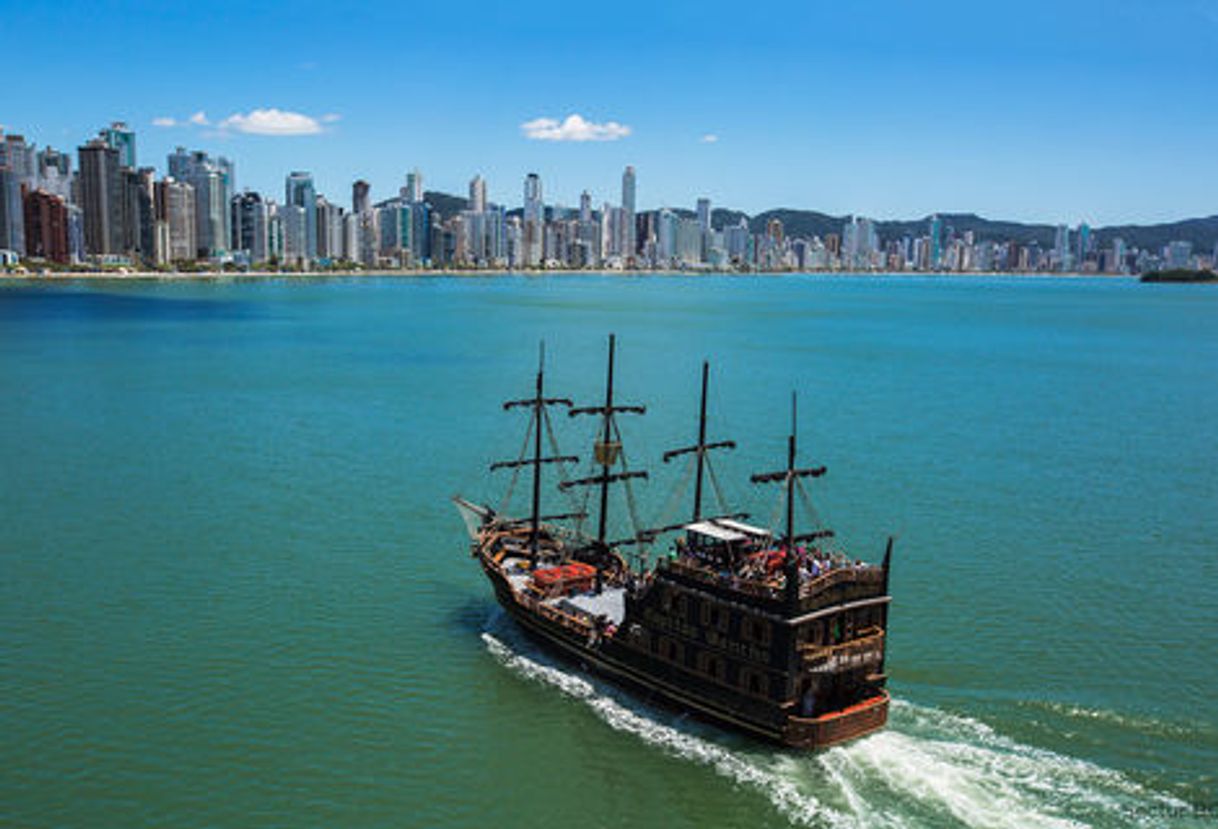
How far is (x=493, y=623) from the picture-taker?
34938 mm

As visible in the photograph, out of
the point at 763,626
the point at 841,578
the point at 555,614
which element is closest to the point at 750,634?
the point at 763,626

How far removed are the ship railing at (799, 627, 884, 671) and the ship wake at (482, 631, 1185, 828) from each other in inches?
81.8

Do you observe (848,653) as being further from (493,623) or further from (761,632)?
(493,623)

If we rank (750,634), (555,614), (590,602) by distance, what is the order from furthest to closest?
(590,602)
(555,614)
(750,634)

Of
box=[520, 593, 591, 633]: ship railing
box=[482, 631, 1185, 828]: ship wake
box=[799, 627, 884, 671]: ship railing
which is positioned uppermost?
box=[799, 627, 884, 671]: ship railing

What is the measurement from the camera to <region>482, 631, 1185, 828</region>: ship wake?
23.5m

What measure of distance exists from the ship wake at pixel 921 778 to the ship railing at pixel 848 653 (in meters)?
2.08

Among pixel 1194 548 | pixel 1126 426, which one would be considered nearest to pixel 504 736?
pixel 1194 548

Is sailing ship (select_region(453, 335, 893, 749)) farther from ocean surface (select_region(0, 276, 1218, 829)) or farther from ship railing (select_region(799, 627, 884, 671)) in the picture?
ocean surface (select_region(0, 276, 1218, 829))

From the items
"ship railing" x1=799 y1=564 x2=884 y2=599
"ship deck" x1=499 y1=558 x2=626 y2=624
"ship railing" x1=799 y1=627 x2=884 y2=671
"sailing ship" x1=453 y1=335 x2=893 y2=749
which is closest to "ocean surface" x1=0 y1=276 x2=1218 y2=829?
"sailing ship" x1=453 y1=335 x2=893 y2=749

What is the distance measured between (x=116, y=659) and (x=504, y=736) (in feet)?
41.1

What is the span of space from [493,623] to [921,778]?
1526 cm

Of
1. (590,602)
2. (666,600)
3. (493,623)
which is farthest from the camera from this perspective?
(493,623)

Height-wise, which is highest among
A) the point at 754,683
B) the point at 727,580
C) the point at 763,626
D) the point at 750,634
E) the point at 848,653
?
the point at 727,580
